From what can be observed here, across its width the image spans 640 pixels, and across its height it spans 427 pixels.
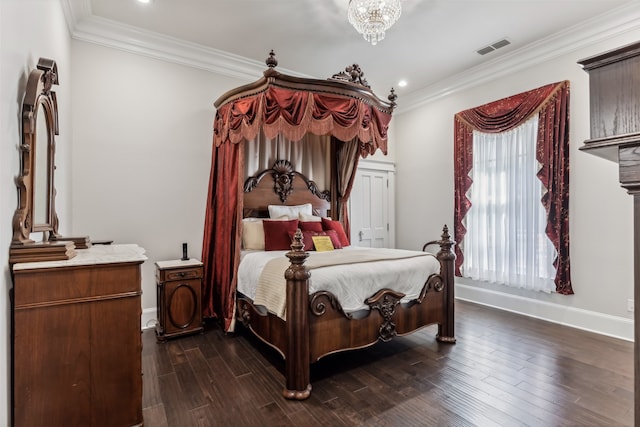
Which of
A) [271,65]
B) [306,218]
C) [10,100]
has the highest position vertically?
[271,65]

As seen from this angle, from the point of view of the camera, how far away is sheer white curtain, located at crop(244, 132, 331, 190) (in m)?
4.17

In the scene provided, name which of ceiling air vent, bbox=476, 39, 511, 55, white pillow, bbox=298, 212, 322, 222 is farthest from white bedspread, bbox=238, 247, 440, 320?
ceiling air vent, bbox=476, 39, 511, 55

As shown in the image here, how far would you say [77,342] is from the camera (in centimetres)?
164

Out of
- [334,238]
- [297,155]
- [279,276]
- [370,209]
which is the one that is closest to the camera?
[279,276]

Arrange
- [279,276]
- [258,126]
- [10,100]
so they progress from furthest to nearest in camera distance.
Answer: [258,126] → [279,276] → [10,100]

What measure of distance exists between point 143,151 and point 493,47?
4229 mm

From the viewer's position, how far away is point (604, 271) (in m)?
3.37

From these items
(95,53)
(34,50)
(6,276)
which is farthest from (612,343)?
(95,53)

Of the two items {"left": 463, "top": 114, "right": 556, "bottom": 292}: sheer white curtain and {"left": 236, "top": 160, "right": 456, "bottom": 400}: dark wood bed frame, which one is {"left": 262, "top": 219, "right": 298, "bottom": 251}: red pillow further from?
{"left": 463, "top": 114, "right": 556, "bottom": 292}: sheer white curtain

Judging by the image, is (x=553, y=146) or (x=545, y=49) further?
(x=545, y=49)

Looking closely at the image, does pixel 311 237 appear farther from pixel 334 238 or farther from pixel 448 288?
pixel 448 288

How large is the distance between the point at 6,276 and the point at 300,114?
2197 mm

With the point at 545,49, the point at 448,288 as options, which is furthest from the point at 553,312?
the point at 545,49

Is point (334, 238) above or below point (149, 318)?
above
